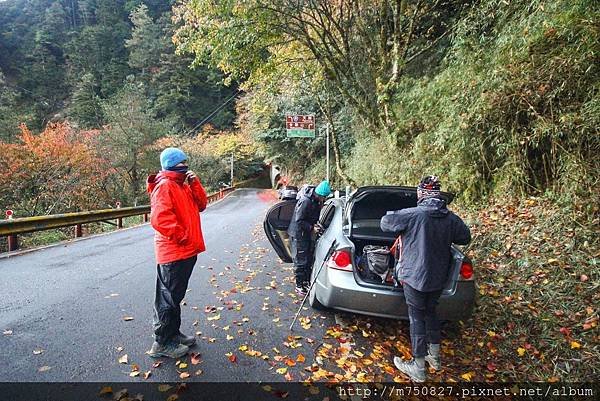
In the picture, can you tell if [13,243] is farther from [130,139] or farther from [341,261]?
[130,139]

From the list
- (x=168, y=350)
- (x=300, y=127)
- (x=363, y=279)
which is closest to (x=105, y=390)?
(x=168, y=350)

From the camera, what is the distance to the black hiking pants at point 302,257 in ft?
15.9

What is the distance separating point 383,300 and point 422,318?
39 cm

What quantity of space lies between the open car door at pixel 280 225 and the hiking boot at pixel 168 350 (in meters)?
2.57

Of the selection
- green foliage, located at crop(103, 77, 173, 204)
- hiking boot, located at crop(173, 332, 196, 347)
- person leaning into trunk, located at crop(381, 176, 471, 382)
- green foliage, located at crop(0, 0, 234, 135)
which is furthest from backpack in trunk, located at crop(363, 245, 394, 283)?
green foliage, located at crop(0, 0, 234, 135)

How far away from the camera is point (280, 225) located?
550 cm

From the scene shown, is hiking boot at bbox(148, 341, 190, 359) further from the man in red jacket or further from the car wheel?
the car wheel

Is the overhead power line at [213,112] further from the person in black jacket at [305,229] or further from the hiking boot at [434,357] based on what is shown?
the hiking boot at [434,357]

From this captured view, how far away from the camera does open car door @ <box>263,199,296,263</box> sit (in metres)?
5.45

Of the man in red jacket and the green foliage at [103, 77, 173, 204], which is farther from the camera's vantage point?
the green foliage at [103, 77, 173, 204]

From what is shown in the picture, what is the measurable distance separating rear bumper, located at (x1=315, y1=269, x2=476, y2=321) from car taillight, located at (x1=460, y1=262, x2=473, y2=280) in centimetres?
6

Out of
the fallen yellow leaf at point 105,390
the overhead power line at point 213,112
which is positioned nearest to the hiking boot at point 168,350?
the fallen yellow leaf at point 105,390

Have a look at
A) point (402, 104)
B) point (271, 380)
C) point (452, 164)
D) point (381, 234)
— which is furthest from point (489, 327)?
point (402, 104)

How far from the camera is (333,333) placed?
3.69 m
